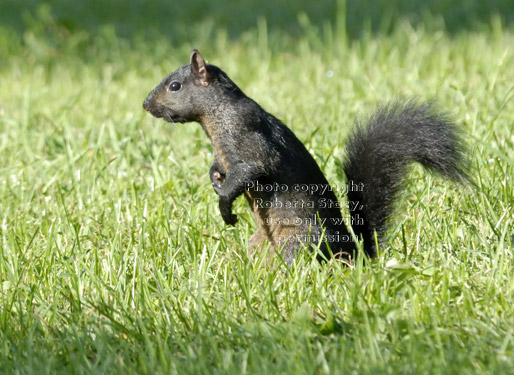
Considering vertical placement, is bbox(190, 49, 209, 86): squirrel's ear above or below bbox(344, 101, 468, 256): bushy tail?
above

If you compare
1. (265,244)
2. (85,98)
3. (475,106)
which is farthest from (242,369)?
(85,98)

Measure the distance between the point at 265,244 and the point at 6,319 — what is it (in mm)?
949

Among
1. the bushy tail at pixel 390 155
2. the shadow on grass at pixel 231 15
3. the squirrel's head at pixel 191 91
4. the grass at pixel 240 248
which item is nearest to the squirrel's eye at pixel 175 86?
the squirrel's head at pixel 191 91

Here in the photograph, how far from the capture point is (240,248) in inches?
120

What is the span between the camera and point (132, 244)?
3146mm

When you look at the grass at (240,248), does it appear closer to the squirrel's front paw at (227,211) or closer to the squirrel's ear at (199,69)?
the squirrel's front paw at (227,211)

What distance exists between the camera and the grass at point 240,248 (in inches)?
87.4

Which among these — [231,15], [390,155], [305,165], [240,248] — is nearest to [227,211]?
[240,248]

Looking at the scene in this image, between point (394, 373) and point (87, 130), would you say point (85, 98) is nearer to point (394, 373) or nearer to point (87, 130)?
point (87, 130)

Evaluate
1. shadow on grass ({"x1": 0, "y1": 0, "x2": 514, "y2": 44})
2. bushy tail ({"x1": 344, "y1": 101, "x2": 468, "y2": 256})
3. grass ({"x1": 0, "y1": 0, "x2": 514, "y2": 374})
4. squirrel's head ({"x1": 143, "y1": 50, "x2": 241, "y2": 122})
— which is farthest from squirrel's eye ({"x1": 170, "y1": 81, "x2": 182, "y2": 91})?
shadow on grass ({"x1": 0, "y1": 0, "x2": 514, "y2": 44})

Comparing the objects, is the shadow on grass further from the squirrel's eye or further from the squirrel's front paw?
the squirrel's front paw

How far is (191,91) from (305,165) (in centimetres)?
53

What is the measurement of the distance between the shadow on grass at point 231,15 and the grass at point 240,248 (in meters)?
1.57

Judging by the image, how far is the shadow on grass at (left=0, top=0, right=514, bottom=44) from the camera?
7.96 meters
